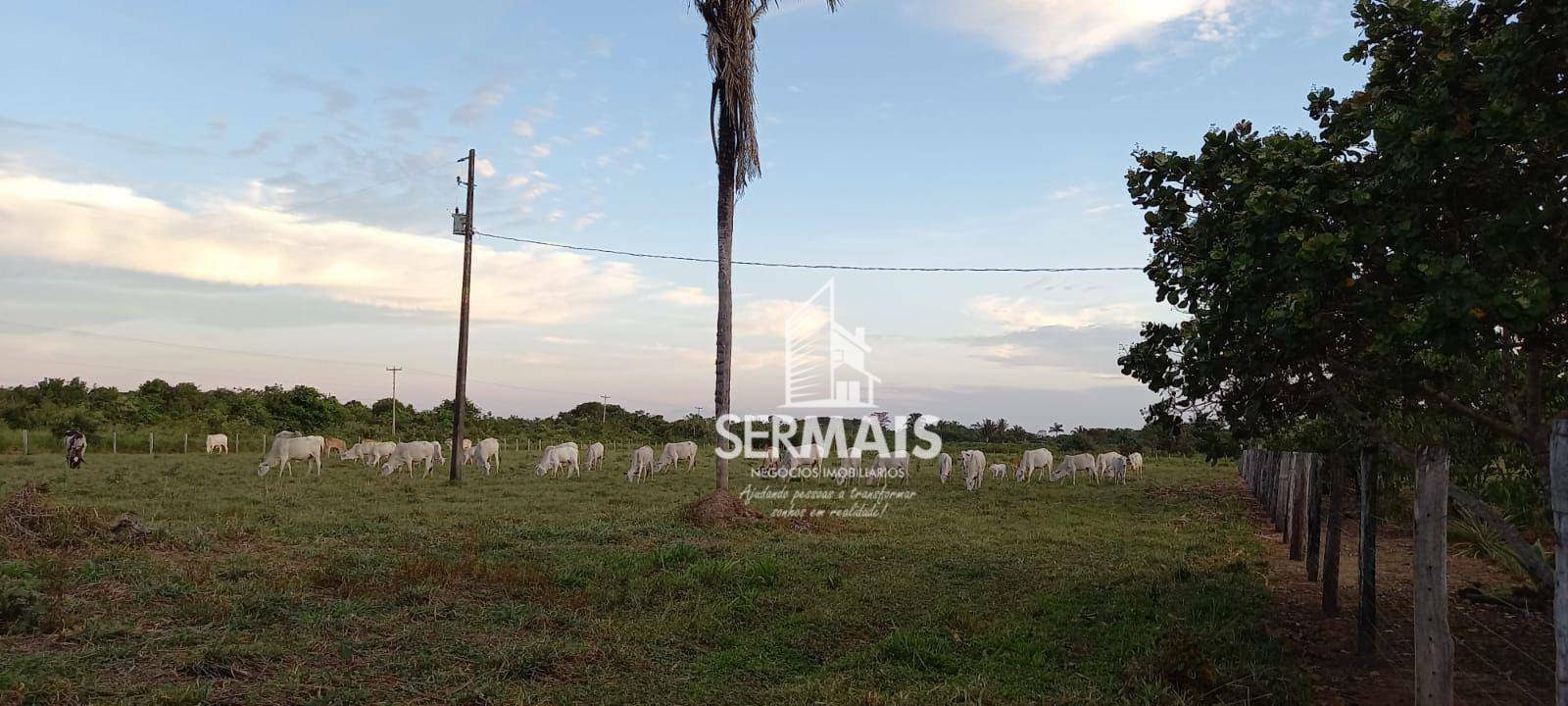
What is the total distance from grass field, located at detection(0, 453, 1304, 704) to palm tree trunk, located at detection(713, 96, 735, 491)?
246cm

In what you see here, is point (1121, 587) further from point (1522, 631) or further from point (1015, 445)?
point (1015, 445)

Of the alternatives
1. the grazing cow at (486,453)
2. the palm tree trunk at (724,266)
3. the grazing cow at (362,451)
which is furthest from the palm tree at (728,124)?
the grazing cow at (362,451)

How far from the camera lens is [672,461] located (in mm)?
30500

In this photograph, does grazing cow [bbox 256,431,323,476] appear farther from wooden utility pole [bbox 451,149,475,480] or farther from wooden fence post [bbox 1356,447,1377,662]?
wooden fence post [bbox 1356,447,1377,662]

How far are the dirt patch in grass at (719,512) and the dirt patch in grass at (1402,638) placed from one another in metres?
7.82

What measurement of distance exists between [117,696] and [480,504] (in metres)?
12.2

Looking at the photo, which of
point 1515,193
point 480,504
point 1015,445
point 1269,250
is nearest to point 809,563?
point 1269,250

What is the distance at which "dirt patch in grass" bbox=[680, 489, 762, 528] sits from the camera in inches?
587

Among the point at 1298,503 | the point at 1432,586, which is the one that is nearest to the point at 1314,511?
the point at 1298,503

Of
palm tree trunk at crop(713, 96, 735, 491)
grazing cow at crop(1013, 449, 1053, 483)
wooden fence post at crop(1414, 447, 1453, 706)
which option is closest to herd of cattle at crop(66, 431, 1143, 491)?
grazing cow at crop(1013, 449, 1053, 483)

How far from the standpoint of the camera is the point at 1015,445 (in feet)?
152

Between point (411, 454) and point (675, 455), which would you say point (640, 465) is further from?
point (411, 454)

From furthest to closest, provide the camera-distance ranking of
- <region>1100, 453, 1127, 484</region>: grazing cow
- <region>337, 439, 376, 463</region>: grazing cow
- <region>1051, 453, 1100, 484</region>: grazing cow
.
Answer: <region>337, 439, 376, 463</region>: grazing cow, <region>1051, 453, 1100, 484</region>: grazing cow, <region>1100, 453, 1127, 484</region>: grazing cow

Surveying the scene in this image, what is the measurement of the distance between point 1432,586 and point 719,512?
10.9 m
